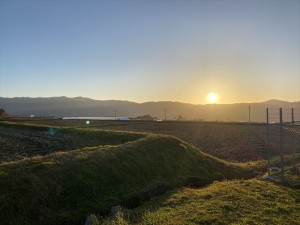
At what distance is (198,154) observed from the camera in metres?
22.8

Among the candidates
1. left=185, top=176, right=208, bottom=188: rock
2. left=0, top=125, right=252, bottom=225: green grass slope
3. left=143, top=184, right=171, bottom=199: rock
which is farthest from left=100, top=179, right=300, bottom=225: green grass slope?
left=185, top=176, right=208, bottom=188: rock

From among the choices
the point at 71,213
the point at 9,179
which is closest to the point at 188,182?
the point at 71,213

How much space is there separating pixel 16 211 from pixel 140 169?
23.0 ft

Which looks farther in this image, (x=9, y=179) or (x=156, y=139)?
(x=156, y=139)

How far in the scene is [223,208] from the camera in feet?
36.7

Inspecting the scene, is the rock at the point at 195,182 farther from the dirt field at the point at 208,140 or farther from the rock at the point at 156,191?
the dirt field at the point at 208,140

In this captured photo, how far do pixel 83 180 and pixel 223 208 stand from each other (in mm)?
5243

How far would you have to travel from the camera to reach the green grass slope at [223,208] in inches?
398

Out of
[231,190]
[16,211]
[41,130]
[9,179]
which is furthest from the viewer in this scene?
[41,130]

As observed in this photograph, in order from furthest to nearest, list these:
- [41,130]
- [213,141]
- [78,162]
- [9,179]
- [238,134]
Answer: [238,134], [213,141], [41,130], [78,162], [9,179]

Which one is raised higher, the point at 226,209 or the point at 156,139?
the point at 156,139

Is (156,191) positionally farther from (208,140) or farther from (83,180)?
(208,140)

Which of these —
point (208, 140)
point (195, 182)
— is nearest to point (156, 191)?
point (195, 182)

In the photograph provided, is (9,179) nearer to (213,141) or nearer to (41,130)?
(41,130)
